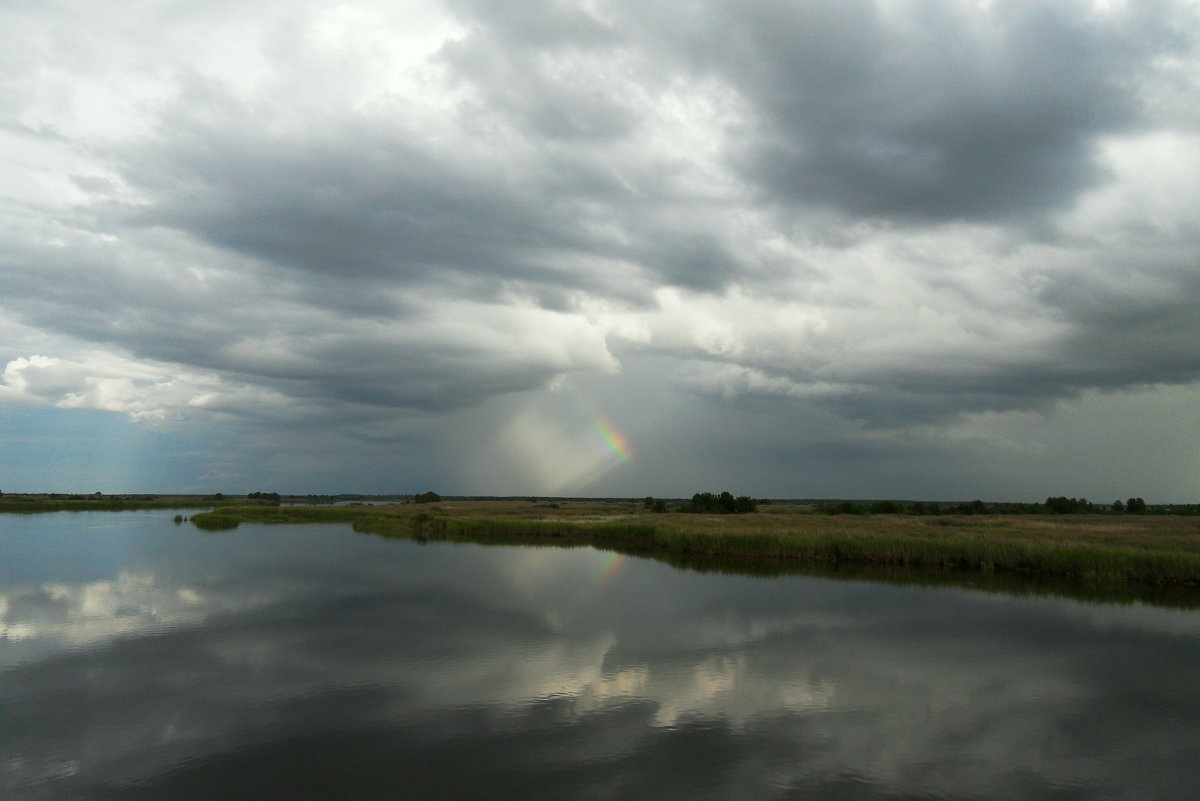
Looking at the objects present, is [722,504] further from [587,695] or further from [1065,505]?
[587,695]

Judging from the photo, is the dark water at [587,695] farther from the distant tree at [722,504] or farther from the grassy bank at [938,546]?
the distant tree at [722,504]

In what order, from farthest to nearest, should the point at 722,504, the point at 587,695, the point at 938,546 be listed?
the point at 722,504
the point at 938,546
the point at 587,695

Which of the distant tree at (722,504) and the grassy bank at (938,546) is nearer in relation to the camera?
A: the grassy bank at (938,546)

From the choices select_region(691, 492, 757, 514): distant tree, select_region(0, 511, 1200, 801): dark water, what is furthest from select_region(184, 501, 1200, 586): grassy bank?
select_region(691, 492, 757, 514): distant tree

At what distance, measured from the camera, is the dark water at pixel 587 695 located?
32.9 ft

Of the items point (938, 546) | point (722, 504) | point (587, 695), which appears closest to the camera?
point (587, 695)

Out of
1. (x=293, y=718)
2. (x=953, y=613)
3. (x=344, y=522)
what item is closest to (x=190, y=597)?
(x=293, y=718)

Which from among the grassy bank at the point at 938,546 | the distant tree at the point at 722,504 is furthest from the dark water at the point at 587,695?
the distant tree at the point at 722,504

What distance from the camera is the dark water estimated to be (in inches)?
395

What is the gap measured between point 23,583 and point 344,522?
2000 inches

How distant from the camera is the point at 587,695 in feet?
45.0

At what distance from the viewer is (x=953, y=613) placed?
22.9 m

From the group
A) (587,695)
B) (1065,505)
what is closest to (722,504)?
(1065,505)

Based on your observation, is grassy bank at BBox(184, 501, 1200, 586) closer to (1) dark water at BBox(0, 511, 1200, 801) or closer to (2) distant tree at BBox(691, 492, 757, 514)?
(1) dark water at BBox(0, 511, 1200, 801)
